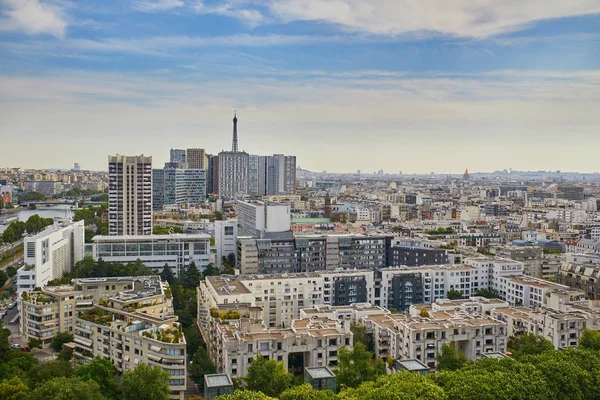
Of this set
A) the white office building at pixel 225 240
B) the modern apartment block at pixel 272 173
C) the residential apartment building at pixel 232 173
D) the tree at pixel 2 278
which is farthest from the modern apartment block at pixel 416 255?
the modern apartment block at pixel 272 173

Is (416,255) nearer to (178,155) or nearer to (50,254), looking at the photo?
(50,254)

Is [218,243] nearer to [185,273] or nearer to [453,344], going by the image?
[185,273]

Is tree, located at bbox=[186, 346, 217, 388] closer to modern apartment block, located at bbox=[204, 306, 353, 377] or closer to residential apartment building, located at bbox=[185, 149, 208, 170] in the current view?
modern apartment block, located at bbox=[204, 306, 353, 377]

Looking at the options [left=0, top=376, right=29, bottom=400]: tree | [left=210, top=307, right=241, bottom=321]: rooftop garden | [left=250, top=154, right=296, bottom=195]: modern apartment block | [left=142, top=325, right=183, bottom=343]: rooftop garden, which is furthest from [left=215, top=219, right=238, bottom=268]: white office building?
[left=250, top=154, right=296, bottom=195]: modern apartment block

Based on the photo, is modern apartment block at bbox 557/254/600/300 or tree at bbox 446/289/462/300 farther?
modern apartment block at bbox 557/254/600/300

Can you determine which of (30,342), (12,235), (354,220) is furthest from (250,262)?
(354,220)

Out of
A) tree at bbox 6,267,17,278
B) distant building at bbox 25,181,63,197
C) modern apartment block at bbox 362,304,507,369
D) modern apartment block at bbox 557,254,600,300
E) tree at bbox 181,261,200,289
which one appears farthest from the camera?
distant building at bbox 25,181,63,197

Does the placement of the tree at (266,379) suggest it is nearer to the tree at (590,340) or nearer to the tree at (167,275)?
the tree at (590,340)
